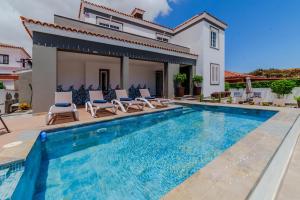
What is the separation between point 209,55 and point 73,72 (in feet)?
42.2

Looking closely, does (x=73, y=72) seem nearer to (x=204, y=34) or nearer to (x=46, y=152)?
(x=46, y=152)

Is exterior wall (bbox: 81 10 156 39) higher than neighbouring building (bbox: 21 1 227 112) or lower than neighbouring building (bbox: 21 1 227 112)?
higher

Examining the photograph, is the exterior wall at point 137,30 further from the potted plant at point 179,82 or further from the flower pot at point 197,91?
the flower pot at point 197,91

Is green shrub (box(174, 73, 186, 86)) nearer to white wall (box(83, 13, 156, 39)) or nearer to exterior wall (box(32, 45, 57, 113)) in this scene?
white wall (box(83, 13, 156, 39))

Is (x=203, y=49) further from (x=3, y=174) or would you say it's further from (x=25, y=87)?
(x=3, y=174)

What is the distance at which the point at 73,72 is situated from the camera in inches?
550

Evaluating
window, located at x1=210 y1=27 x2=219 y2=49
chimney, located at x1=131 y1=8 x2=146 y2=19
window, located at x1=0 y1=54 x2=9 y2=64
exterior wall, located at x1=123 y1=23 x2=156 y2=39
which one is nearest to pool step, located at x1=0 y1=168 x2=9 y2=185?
exterior wall, located at x1=123 y1=23 x2=156 y2=39

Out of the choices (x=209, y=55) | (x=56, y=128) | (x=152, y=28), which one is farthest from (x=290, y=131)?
(x=152, y=28)

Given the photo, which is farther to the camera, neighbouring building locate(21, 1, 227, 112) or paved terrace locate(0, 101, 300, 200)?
neighbouring building locate(21, 1, 227, 112)

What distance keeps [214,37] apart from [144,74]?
27.4ft

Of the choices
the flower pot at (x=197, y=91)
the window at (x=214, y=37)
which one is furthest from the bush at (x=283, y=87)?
the window at (x=214, y=37)

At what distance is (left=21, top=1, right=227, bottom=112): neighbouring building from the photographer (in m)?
7.89

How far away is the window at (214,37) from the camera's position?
669 inches

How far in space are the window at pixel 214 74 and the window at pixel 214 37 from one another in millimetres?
2109
